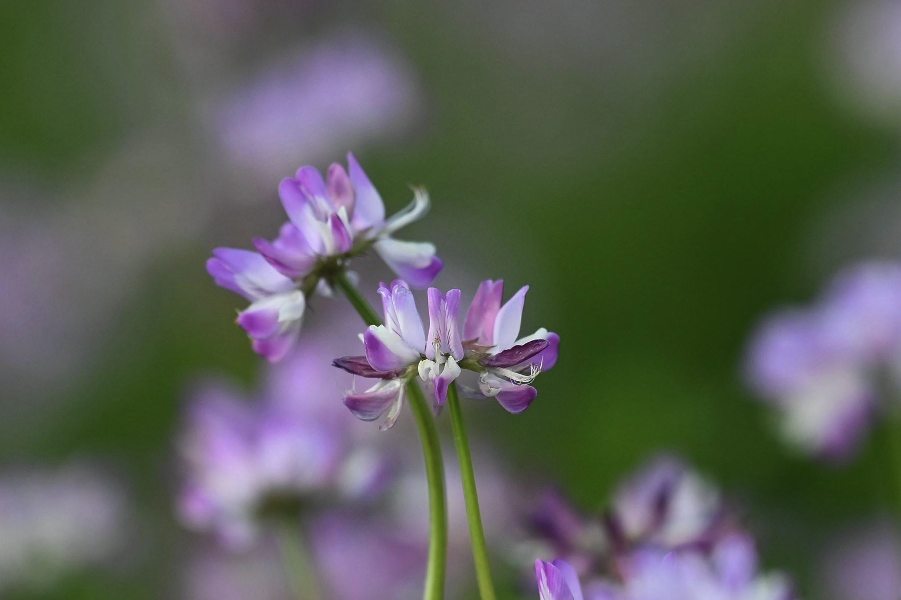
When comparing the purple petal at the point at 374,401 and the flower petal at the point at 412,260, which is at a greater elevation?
the flower petal at the point at 412,260

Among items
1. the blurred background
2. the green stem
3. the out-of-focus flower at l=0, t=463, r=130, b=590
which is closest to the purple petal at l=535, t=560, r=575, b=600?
the green stem

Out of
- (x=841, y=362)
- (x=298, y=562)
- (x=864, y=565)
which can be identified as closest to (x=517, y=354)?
(x=298, y=562)

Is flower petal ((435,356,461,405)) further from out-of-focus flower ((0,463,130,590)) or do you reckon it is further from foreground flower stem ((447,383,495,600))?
out-of-focus flower ((0,463,130,590))

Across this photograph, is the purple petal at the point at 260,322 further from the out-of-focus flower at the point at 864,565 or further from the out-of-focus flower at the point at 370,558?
the out-of-focus flower at the point at 864,565

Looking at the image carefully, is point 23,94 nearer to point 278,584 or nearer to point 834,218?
point 834,218

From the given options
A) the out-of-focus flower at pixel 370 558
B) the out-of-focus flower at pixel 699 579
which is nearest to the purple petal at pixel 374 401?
the out-of-focus flower at pixel 699 579

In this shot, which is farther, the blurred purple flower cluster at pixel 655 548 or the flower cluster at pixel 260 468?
the flower cluster at pixel 260 468
